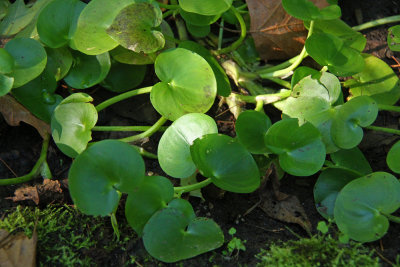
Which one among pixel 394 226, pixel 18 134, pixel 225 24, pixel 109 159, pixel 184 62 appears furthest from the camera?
pixel 225 24

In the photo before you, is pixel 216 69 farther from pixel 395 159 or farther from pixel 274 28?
pixel 395 159

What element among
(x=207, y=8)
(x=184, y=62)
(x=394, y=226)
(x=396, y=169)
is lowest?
(x=394, y=226)

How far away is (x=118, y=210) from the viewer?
1254 mm

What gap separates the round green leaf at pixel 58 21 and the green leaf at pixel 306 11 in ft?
2.28

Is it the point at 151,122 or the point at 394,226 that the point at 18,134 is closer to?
the point at 151,122

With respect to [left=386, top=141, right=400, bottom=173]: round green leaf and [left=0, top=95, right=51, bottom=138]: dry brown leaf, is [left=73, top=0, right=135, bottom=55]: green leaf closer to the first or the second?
[left=0, top=95, right=51, bottom=138]: dry brown leaf

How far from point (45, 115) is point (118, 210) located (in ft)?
1.42

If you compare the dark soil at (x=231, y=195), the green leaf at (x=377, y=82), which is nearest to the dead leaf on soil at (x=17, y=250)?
the dark soil at (x=231, y=195)

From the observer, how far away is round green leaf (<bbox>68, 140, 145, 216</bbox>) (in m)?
1.08

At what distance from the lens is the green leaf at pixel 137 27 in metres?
1.31

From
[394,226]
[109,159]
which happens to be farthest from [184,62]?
[394,226]

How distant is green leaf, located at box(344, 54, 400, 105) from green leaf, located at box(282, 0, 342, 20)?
0.29 metres

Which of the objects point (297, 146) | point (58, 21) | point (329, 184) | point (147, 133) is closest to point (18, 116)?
point (58, 21)

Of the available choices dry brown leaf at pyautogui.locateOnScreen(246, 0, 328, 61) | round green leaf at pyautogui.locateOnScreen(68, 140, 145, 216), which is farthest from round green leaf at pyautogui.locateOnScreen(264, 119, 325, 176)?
dry brown leaf at pyautogui.locateOnScreen(246, 0, 328, 61)
